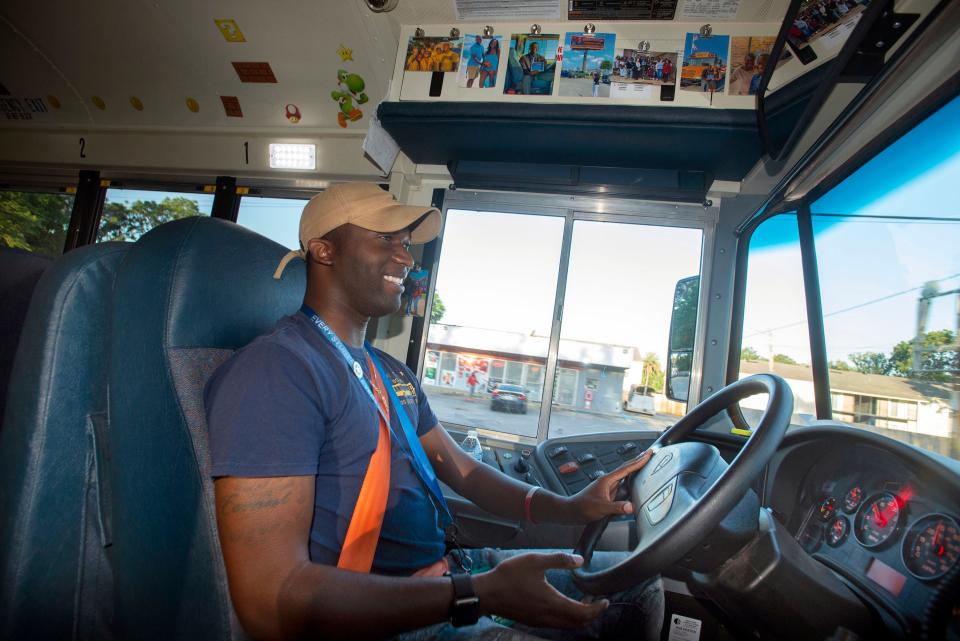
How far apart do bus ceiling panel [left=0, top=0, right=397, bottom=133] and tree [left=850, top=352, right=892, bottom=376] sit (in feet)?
9.02

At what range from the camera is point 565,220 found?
3217 millimetres

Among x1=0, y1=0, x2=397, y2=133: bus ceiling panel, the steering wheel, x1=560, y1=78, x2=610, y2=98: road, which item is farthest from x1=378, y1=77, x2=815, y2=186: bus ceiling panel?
the steering wheel

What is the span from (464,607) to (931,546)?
104cm

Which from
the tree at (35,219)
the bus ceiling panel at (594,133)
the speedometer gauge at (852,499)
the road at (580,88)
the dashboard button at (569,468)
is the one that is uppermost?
the road at (580,88)

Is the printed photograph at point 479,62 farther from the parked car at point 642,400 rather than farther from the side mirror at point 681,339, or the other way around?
the parked car at point 642,400

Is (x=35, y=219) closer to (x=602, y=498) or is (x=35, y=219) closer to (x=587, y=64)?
(x=587, y=64)

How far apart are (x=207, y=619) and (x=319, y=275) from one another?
86 cm

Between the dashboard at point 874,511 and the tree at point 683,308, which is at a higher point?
the tree at point 683,308

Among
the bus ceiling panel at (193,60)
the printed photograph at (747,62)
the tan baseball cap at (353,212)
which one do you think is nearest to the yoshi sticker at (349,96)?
the bus ceiling panel at (193,60)

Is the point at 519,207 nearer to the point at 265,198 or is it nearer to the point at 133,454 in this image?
the point at 265,198

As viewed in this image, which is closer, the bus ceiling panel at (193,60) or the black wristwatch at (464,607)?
the black wristwatch at (464,607)

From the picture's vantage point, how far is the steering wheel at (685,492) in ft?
3.01

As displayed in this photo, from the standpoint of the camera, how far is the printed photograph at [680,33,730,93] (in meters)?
2.27

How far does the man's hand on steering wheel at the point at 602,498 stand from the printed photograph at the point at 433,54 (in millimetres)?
2150
